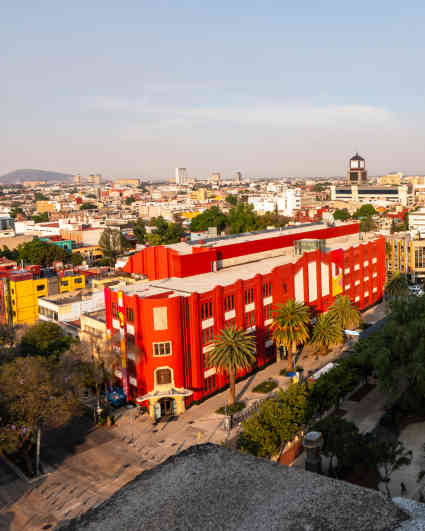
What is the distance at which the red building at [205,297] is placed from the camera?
5244cm

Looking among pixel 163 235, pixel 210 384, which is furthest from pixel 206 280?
pixel 163 235

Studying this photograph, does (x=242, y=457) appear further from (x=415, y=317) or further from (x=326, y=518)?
(x=415, y=317)

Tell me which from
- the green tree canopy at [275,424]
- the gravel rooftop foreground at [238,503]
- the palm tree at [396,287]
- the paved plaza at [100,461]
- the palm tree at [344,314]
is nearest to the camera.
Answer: the gravel rooftop foreground at [238,503]

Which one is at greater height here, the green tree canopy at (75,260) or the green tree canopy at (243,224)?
the green tree canopy at (243,224)

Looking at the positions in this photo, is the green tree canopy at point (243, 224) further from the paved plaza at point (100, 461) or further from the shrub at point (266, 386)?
the paved plaza at point (100, 461)

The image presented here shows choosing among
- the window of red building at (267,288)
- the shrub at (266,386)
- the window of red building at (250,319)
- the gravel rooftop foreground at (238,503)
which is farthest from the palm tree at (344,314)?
the gravel rooftop foreground at (238,503)

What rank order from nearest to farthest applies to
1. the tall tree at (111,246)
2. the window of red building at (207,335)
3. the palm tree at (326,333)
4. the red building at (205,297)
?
the red building at (205,297)
the window of red building at (207,335)
the palm tree at (326,333)
the tall tree at (111,246)

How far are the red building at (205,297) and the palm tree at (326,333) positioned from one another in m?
5.55

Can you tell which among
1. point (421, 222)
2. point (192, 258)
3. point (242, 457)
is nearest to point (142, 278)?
point (192, 258)

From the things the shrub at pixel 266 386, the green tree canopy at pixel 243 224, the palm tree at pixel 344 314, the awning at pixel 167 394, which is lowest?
the shrub at pixel 266 386

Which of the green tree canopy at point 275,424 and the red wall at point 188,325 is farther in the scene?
the red wall at point 188,325

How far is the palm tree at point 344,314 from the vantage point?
69.5 meters

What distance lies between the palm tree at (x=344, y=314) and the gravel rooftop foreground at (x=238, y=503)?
4837cm

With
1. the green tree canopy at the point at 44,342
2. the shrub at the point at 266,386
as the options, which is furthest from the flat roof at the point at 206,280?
the green tree canopy at the point at 44,342
